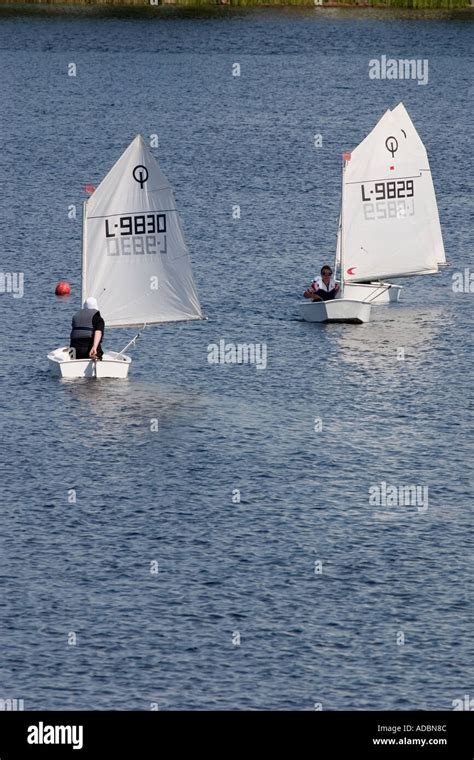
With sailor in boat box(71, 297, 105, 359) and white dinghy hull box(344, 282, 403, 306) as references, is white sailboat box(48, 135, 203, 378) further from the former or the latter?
white dinghy hull box(344, 282, 403, 306)

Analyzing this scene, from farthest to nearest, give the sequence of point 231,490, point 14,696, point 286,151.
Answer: point 286,151 → point 231,490 → point 14,696

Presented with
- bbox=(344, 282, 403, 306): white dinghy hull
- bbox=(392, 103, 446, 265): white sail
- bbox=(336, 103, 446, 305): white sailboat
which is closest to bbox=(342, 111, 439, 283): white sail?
bbox=(336, 103, 446, 305): white sailboat

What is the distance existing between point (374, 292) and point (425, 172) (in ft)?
22.4

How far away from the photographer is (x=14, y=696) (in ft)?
134

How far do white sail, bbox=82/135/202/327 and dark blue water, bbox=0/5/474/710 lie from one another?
224cm

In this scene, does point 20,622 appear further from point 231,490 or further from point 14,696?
point 231,490

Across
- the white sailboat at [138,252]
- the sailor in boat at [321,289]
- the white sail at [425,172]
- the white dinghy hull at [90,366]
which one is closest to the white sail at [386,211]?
the white sail at [425,172]

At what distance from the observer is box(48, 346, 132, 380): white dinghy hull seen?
217 feet

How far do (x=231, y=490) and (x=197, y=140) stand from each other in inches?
3188

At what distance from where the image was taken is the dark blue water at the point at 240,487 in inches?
1697

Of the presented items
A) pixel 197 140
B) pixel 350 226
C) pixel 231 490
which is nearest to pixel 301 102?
pixel 197 140

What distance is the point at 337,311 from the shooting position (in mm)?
77500

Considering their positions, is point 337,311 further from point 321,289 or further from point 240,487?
point 240,487
